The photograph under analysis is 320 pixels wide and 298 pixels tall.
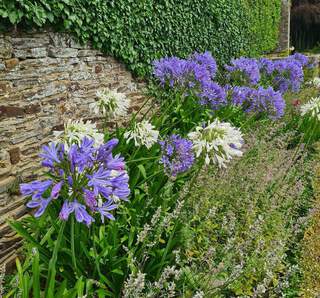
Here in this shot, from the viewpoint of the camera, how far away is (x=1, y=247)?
321 centimetres

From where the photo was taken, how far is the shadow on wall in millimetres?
25547

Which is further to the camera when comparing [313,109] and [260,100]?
[313,109]

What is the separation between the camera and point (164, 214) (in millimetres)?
2908

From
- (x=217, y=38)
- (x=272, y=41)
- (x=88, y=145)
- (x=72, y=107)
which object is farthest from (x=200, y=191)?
(x=272, y=41)

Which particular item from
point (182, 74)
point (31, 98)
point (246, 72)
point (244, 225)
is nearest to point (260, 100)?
point (246, 72)

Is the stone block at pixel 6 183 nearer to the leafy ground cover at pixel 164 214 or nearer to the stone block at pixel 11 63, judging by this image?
the leafy ground cover at pixel 164 214

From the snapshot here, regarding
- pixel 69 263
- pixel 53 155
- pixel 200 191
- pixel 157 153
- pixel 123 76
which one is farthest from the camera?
pixel 123 76

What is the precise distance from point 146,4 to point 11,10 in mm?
2637

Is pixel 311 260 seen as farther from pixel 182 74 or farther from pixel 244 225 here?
pixel 182 74

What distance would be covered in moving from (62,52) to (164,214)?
2093 mm

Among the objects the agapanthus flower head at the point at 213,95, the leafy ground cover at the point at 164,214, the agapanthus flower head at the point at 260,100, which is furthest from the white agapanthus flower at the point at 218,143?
the agapanthus flower head at the point at 260,100

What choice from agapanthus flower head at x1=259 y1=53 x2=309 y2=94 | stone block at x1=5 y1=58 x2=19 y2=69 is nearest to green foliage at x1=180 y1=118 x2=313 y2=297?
stone block at x1=5 y1=58 x2=19 y2=69

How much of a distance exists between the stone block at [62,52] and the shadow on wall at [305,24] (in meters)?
24.1

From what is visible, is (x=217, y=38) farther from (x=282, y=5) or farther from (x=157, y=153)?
(x=282, y=5)
